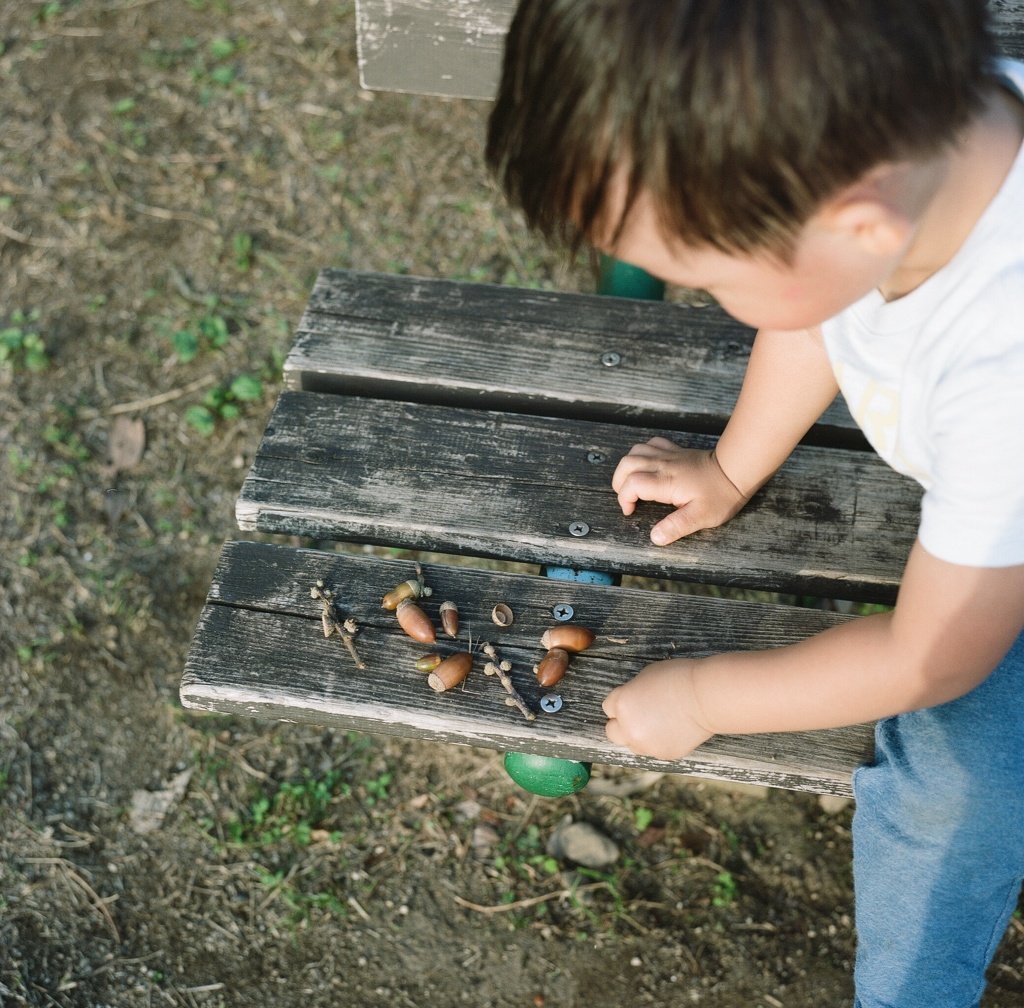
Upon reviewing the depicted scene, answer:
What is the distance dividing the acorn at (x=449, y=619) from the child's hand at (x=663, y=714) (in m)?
0.25

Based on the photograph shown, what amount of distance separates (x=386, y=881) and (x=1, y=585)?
118 cm

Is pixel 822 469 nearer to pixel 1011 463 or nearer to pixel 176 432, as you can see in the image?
pixel 1011 463

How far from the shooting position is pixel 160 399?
2.80 metres

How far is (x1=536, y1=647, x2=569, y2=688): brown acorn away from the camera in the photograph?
143 cm

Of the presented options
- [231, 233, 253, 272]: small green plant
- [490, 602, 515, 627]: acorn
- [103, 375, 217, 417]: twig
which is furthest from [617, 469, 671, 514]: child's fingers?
[231, 233, 253, 272]: small green plant

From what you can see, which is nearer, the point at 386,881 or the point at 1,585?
the point at 386,881

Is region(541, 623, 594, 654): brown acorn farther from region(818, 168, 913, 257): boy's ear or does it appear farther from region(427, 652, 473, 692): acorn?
region(818, 168, 913, 257): boy's ear

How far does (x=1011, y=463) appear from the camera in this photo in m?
1.05

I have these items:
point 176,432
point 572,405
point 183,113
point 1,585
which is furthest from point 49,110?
point 572,405

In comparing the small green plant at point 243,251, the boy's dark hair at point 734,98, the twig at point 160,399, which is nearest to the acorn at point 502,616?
the boy's dark hair at point 734,98

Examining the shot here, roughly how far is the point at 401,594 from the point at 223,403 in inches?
58.6

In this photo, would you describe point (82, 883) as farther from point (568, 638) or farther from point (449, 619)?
point (568, 638)

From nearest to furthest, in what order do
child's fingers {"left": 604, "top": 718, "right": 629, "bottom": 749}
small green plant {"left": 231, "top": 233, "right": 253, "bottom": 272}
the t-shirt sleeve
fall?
the t-shirt sleeve < child's fingers {"left": 604, "top": 718, "right": 629, "bottom": 749} < small green plant {"left": 231, "top": 233, "right": 253, "bottom": 272}

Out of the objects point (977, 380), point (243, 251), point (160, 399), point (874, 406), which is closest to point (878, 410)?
point (874, 406)
